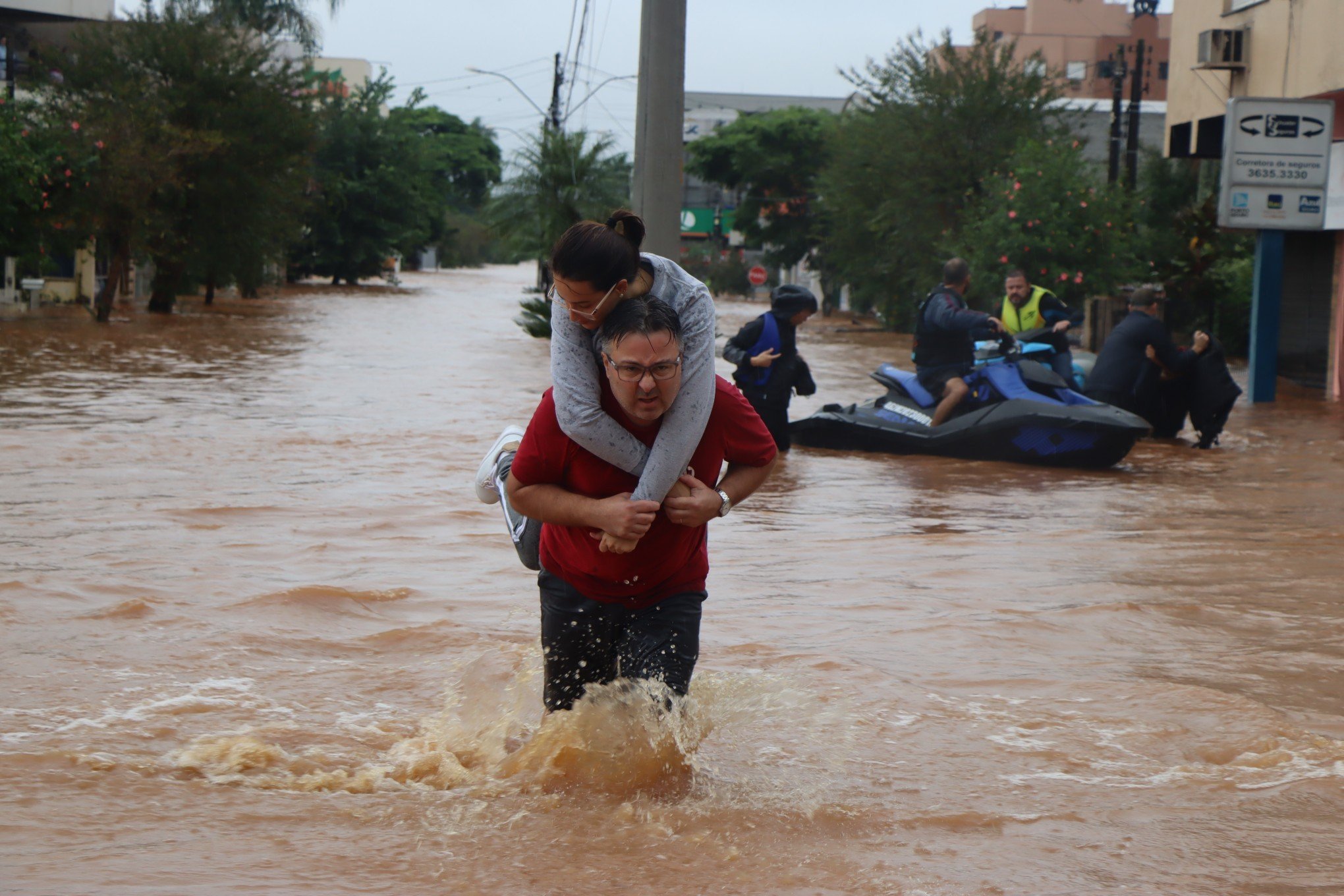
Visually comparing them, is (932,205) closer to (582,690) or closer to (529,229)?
(529,229)

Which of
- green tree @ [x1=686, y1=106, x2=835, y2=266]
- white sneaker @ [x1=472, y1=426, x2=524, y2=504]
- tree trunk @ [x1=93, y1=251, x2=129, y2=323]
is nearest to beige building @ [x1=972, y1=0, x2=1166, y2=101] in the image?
green tree @ [x1=686, y1=106, x2=835, y2=266]

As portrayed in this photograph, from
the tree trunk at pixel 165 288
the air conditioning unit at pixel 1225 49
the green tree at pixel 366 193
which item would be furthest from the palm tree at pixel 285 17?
the air conditioning unit at pixel 1225 49

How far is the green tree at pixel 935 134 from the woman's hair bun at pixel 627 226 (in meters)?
30.2

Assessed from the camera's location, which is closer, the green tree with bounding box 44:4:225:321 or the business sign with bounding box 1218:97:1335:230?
the business sign with bounding box 1218:97:1335:230

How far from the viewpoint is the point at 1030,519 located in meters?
10.3

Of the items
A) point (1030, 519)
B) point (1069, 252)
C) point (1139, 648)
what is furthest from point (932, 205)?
point (1139, 648)

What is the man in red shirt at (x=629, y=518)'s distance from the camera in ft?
13.2

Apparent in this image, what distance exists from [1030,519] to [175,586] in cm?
548

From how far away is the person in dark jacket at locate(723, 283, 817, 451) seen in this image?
1190 cm

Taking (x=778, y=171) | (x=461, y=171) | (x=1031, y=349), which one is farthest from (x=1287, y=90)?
(x=461, y=171)

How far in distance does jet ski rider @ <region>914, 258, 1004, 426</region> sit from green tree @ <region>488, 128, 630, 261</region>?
24244 mm

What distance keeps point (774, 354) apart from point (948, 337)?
6.09 feet

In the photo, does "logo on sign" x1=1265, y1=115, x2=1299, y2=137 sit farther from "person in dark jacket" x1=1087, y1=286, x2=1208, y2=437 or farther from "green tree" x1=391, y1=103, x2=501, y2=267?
"green tree" x1=391, y1=103, x2=501, y2=267

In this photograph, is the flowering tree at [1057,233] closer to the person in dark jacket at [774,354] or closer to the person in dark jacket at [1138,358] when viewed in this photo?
the person in dark jacket at [1138,358]
